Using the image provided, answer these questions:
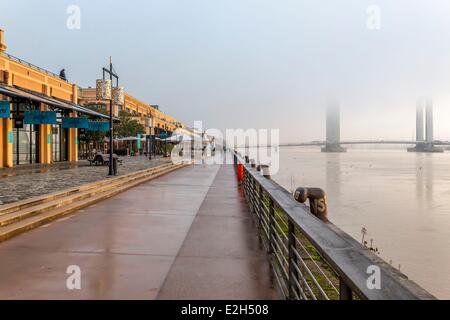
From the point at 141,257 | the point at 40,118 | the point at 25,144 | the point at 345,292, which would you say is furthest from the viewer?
the point at 25,144

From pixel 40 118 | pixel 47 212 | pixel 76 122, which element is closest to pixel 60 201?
pixel 47 212

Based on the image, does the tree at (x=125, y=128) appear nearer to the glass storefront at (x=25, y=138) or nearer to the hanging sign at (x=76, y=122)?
the glass storefront at (x=25, y=138)

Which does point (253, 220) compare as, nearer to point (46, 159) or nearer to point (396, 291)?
point (396, 291)

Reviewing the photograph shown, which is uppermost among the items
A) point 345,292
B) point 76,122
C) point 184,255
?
point 76,122

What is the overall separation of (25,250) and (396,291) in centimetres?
568

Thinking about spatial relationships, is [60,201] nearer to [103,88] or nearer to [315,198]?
[315,198]

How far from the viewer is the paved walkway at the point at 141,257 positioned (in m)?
4.45

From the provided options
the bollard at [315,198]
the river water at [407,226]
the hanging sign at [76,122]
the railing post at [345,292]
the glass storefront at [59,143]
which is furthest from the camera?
the glass storefront at [59,143]

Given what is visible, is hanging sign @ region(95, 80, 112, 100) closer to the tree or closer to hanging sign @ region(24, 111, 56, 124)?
hanging sign @ region(24, 111, 56, 124)

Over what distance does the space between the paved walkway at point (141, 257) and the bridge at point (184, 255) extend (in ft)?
0.04

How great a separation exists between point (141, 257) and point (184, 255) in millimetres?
611

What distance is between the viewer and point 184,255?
5.98 meters

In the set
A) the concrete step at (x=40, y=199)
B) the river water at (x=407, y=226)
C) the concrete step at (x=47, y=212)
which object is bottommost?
the river water at (x=407, y=226)

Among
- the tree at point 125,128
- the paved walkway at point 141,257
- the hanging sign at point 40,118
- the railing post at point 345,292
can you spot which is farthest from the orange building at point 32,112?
the railing post at point 345,292
